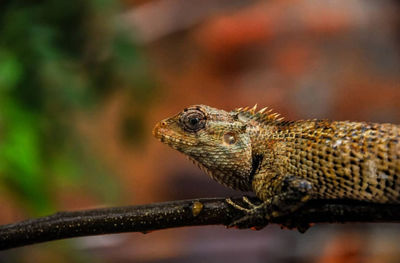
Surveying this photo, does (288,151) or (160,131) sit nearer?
(288,151)

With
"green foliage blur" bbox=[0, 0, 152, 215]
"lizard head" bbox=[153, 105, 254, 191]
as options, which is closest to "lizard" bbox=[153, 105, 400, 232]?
"lizard head" bbox=[153, 105, 254, 191]

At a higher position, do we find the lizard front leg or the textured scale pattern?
the textured scale pattern

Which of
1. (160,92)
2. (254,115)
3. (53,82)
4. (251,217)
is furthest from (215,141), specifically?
(160,92)

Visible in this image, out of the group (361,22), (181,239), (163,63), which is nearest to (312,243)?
(181,239)

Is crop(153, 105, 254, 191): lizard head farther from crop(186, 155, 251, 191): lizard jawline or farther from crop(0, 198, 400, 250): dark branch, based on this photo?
crop(0, 198, 400, 250): dark branch

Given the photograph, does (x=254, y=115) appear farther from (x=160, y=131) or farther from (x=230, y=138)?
(x=160, y=131)

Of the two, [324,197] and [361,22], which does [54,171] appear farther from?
[361,22]
